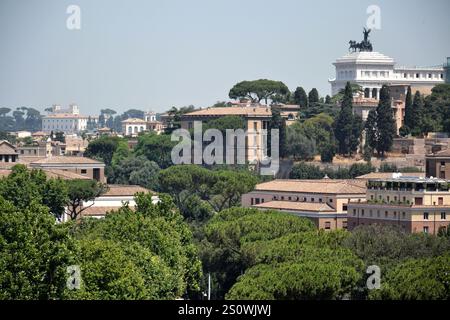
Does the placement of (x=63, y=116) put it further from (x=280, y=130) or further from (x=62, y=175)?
(x=62, y=175)

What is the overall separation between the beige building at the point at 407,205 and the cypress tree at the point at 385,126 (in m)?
25.5

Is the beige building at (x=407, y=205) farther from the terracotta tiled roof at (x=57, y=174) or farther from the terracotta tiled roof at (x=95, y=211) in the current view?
the terracotta tiled roof at (x=57, y=174)

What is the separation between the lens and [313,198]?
6944 centimetres

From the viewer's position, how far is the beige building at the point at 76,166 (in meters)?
82.5

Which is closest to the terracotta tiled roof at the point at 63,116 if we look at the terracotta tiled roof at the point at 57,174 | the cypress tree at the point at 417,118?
the cypress tree at the point at 417,118

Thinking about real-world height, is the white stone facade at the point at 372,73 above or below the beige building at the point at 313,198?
above

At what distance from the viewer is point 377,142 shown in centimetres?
9144

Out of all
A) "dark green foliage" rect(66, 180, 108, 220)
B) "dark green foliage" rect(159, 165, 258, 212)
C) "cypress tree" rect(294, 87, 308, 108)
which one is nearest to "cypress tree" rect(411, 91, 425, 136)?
"cypress tree" rect(294, 87, 308, 108)

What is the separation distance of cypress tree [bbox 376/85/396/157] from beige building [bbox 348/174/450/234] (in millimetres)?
25508

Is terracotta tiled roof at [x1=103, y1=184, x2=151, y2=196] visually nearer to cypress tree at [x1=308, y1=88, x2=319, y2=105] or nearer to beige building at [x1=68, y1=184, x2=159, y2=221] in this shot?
beige building at [x1=68, y1=184, x2=159, y2=221]

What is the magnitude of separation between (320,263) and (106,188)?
2621cm

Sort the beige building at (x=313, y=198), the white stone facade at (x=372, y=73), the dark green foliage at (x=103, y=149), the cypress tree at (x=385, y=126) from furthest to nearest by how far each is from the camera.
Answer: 1. the white stone facade at (x=372, y=73)
2. the dark green foliage at (x=103, y=149)
3. the cypress tree at (x=385, y=126)
4. the beige building at (x=313, y=198)

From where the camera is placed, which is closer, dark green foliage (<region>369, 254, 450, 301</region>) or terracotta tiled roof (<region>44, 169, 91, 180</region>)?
→ dark green foliage (<region>369, 254, 450, 301</region>)

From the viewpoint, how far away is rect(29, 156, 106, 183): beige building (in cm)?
8250
